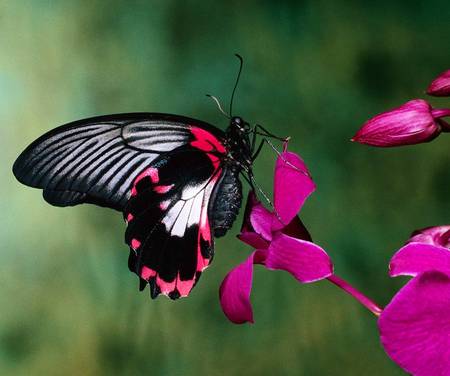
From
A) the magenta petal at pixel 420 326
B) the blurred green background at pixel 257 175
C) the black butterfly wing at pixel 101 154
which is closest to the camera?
the magenta petal at pixel 420 326

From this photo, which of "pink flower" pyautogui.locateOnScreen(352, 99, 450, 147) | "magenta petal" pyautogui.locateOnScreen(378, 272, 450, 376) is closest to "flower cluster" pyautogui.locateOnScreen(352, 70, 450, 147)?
"pink flower" pyautogui.locateOnScreen(352, 99, 450, 147)

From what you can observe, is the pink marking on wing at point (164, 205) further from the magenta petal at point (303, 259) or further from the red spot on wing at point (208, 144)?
the magenta petal at point (303, 259)

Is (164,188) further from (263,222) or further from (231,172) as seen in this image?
(263,222)

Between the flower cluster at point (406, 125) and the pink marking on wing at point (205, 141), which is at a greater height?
the flower cluster at point (406, 125)

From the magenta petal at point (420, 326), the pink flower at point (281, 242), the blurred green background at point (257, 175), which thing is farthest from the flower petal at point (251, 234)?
the blurred green background at point (257, 175)

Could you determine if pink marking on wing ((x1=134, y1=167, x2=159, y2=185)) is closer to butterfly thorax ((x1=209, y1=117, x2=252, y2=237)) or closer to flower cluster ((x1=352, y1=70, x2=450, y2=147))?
butterfly thorax ((x1=209, y1=117, x2=252, y2=237))

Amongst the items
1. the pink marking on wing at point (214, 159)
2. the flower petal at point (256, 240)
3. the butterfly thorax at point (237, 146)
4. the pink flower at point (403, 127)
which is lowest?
the pink marking on wing at point (214, 159)

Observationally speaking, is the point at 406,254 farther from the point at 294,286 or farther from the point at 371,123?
the point at 294,286
